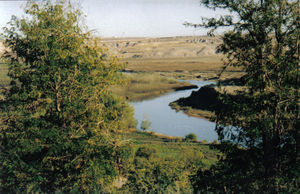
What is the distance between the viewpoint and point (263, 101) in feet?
27.4

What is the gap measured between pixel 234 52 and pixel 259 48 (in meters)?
0.94

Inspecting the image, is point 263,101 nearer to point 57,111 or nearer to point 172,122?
point 57,111

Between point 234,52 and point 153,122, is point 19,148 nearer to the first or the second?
point 234,52

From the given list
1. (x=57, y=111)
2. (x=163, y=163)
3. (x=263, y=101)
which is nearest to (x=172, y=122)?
(x=163, y=163)

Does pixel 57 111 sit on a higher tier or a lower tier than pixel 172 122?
higher

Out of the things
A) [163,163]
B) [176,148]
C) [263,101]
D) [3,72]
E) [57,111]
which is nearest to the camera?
[263,101]

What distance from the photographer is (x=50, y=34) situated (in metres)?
10.2

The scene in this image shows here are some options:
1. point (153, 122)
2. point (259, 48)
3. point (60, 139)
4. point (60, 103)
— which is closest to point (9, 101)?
point (60, 103)

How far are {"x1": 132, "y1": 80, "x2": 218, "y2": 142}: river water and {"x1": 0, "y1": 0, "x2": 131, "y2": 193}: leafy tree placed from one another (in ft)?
159

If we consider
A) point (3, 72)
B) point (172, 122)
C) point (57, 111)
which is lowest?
point (172, 122)

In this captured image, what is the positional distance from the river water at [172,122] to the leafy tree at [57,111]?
48420mm

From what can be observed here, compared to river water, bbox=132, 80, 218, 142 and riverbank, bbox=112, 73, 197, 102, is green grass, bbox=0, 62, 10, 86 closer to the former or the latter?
river water, bbox=132, 80, 218, 142

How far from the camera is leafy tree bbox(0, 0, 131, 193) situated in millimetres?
9156

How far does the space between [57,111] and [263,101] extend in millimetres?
6538
